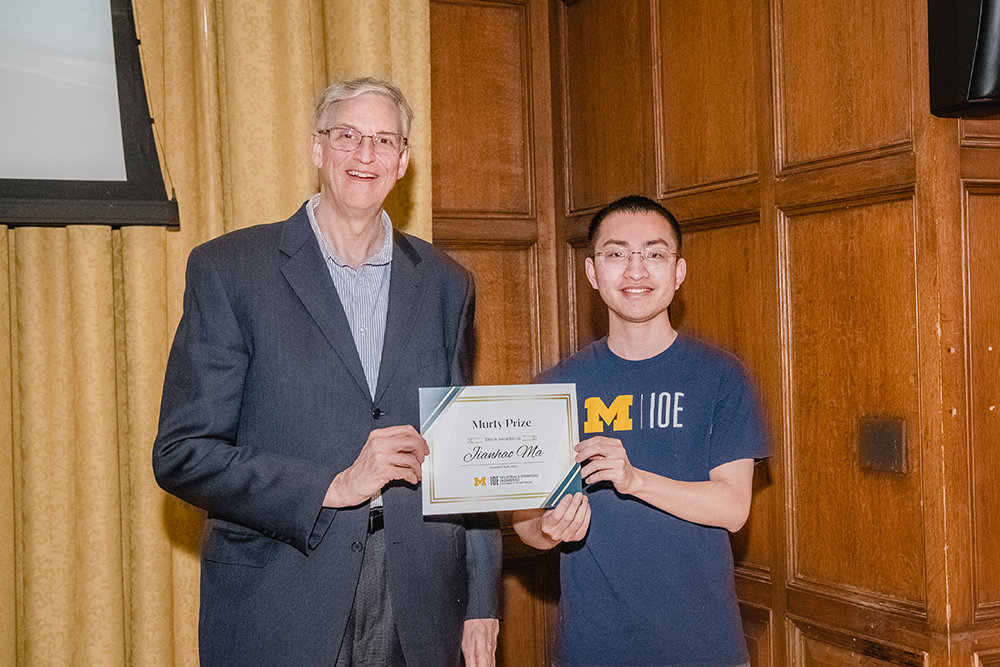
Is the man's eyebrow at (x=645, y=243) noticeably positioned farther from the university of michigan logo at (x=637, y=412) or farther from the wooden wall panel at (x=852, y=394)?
the wooden wall panel at (x=852, y=394)

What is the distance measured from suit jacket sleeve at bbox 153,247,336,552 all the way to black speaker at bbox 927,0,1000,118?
4.93 feet

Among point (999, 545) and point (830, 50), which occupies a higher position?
point (830, 50)

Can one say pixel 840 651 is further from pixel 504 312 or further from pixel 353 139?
pixel 353 139

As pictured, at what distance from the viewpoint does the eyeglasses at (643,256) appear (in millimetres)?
1884

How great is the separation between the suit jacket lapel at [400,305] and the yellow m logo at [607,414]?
0.40 metres

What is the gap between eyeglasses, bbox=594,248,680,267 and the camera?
188 centimetres

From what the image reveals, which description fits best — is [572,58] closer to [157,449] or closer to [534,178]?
[534,178]

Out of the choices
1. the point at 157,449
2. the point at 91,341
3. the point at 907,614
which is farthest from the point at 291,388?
the point at 907,614

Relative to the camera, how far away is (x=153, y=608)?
2.77 meters

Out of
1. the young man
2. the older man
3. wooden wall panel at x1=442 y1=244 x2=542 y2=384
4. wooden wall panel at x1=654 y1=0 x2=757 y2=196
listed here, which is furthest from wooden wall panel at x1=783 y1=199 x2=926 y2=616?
wooden wall panel at x1=442 y1=244 x2=542 y2=384

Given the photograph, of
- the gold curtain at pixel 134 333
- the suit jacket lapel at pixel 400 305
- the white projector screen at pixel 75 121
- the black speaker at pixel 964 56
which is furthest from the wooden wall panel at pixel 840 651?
the white projector screen at pixel 75 121

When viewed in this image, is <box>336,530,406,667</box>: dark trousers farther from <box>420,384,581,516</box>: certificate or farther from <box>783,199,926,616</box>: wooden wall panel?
<box>783,199,926,616</box>: wooden wall panel

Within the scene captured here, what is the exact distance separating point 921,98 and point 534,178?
4.93 feet

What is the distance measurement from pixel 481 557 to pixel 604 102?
1769 millimetres
